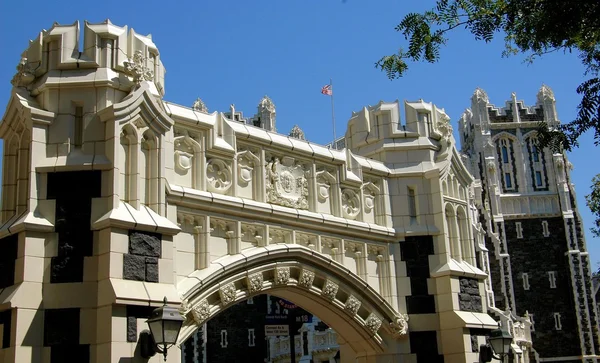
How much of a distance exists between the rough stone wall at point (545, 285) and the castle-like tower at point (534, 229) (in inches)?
2.3

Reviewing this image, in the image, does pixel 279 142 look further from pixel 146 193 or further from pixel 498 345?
pixel 498 345

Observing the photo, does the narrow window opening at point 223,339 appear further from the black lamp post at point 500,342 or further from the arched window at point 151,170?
the arched window at point 151,170

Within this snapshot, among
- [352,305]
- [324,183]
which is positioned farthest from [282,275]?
[324,183]

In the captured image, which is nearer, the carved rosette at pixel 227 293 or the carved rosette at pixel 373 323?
the carved rosette at pixel 227 293

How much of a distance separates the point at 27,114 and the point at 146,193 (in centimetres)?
174

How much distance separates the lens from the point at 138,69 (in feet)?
34.0

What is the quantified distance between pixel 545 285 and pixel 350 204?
38876 mm

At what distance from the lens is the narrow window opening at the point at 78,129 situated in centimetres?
1003

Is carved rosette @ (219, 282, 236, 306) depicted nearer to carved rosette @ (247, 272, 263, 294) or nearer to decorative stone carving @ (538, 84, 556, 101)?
carved rosette @ (247, 272, 263, 294)

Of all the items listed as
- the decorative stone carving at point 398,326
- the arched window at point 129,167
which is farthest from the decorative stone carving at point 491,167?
the arched window at point 129,167

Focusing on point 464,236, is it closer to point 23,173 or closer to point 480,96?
point 23,173

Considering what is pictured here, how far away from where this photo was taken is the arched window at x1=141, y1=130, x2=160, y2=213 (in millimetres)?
10023

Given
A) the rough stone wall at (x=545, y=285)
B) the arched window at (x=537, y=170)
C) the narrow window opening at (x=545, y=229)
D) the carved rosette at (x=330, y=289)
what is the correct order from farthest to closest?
the arched window at (x=537, y=170) → the narrow window opening at (x=545, y=229) → the rough stone wall at (x=545, y=285) → the carved rosette at (x=330, y=289)

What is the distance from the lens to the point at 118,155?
9.79m
